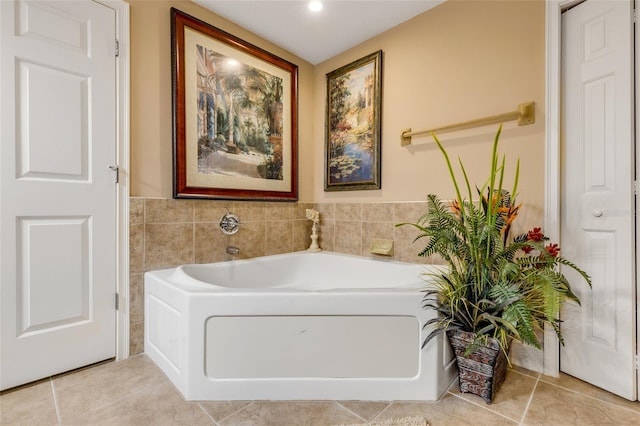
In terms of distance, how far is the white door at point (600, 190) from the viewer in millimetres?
1374

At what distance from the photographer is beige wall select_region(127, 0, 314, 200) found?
1.76 m

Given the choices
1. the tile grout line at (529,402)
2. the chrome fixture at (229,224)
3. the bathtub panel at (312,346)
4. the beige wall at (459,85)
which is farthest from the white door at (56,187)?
the tile grout line at (529,402)

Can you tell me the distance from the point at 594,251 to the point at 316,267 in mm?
1738

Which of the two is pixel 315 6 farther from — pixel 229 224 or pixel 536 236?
pixel 536 236

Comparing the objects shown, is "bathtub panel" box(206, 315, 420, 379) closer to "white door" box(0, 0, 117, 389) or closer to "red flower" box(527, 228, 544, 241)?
"red flower" box(527, 228, 544, 241)

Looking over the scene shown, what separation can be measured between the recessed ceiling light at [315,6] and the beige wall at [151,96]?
0.75 m

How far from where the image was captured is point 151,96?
1.82 metres

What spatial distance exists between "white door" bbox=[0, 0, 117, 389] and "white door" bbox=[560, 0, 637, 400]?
2479 millimetres

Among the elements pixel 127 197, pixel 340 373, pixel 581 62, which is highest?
pixel 581 62

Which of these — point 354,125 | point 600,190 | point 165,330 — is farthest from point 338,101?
point 165,330

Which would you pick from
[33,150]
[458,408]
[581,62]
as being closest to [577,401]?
[458,408]

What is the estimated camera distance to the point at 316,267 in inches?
98.0

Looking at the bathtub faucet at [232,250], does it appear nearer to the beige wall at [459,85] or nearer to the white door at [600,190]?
the beige wall at [459,85]

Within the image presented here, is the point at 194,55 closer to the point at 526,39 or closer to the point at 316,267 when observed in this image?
the point at 316,267
